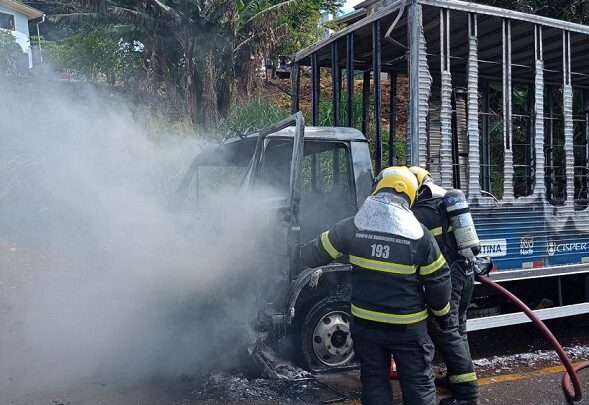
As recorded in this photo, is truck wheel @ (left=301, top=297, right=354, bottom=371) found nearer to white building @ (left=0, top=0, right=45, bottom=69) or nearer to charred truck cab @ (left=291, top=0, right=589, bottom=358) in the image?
charred truck cab @ (left=291, top=0, right=589, bottom=358)

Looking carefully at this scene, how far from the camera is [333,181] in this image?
530cm

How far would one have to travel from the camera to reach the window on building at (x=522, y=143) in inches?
223

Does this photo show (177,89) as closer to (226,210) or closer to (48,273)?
(48,273)

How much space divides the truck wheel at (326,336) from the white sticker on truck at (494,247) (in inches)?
53.1

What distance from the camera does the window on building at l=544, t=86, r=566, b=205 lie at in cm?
665

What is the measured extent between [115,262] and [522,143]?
474cm

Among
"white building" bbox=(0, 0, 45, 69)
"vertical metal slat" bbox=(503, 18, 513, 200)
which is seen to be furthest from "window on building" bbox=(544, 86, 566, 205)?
"white building" bbox=(0, 0, 45, 69)

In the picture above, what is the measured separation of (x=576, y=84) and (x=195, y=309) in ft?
18.3

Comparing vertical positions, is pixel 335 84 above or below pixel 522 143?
above

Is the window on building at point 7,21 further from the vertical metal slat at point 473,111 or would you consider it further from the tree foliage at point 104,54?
the vertical metal slat at point 473,111

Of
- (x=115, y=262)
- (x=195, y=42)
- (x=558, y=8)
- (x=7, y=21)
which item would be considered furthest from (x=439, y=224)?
Result: (x=7, y=21)

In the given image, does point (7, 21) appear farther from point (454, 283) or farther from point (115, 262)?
point (454, 283)

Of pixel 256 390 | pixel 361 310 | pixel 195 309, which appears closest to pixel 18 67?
pixel 195 309

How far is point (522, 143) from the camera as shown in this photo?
6.89 meters
